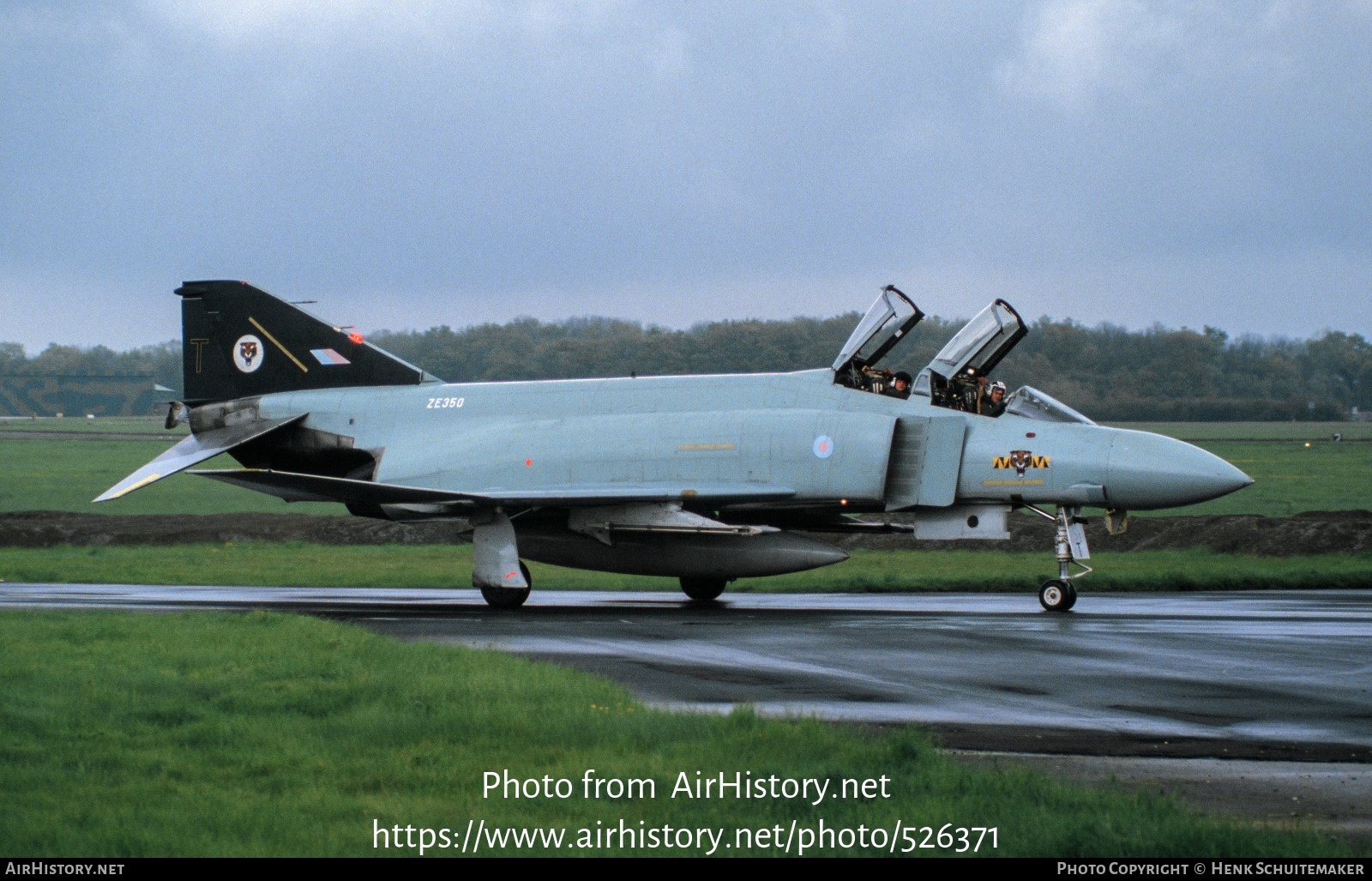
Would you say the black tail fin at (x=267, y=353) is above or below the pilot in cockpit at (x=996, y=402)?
above

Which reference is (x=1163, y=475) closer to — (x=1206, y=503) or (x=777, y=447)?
(x=777, y=447)

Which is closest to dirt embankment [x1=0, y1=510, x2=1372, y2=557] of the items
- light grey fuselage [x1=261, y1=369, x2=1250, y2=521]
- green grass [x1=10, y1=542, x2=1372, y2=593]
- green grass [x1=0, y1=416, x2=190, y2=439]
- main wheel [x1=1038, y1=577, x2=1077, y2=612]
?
green grass [x1=10, y1=542, x2=1372, y2=593]

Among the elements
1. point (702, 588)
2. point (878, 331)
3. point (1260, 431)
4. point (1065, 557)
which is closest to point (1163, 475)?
point (1065, 557)

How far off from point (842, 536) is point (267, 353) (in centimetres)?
1487

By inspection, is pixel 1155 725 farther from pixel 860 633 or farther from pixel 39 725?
pixel 39 725

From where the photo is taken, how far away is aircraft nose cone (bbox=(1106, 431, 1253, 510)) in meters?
16.4

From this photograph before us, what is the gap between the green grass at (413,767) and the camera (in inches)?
220

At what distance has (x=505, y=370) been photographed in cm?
3538

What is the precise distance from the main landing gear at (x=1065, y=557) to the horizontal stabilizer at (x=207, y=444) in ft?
38.1

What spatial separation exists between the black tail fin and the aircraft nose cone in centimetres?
1091

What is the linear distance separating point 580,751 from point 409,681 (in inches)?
102

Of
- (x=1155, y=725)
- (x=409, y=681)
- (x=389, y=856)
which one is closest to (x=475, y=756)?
(x=389, y=856)

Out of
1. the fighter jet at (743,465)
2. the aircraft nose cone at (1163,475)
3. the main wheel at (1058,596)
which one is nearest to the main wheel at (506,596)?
the fighter jet at (743,465)

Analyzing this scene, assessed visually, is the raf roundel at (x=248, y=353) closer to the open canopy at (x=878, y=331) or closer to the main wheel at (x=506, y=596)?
the main wheel at (x=506, y=596)
